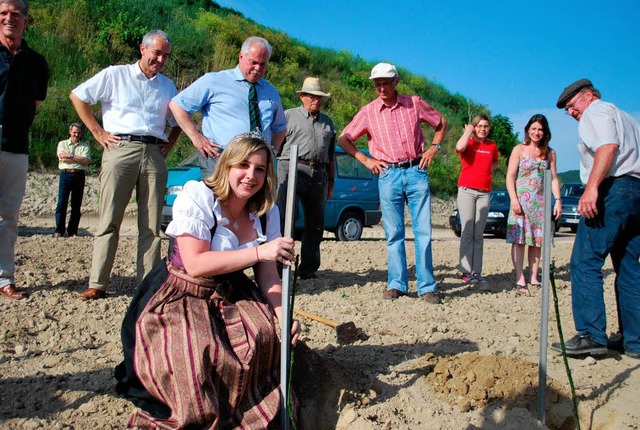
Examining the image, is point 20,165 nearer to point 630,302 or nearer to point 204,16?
point 630,302

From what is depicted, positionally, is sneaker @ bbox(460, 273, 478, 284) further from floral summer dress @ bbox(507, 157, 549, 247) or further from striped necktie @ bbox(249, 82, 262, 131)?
striped necktie @ bbox(249, 82, 262, 131)

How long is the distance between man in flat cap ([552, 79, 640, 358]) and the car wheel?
8203mm

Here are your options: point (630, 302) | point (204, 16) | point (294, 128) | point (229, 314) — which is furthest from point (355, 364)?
point (204, 16)

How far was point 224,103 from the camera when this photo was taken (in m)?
4.74

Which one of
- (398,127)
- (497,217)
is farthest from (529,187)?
(497,217)

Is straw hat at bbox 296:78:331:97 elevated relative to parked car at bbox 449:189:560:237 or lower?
elevated

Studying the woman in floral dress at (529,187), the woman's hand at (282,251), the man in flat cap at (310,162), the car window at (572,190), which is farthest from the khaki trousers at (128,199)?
the car window at (572,190)

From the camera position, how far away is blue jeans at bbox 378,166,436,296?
5.61 m

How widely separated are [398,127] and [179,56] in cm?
2052

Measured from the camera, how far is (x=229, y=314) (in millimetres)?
2914

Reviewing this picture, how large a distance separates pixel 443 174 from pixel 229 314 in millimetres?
23473

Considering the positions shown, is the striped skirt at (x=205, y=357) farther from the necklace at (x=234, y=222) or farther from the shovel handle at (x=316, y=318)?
the shovel handle at (x=316, y=318)

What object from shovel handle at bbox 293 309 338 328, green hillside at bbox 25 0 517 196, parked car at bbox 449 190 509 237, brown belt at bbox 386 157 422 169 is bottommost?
shovel handle at bbox 293 309 338 328

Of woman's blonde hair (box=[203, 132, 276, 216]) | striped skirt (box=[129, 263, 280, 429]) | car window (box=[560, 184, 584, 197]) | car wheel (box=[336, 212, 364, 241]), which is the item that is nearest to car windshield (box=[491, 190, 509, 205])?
car window (box=[560, 184, 584, 197])
